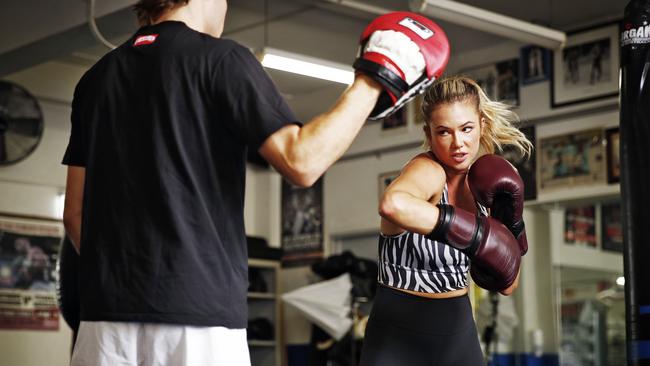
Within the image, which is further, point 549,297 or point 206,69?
point 549,297

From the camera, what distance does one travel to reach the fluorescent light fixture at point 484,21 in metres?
6.00

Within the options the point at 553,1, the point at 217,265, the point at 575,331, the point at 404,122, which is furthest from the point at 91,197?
the point at 404,122

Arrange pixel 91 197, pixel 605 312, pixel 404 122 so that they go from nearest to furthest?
pixel 91 197 → pixel 605 312 → pixel 404 122

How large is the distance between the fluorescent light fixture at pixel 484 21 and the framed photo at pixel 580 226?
1.68 meters

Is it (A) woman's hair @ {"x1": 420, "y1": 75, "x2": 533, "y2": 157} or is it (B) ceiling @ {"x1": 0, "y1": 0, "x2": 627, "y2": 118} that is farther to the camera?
(B) ceiling @ {"x1": 0, "y1": 0, "x2": 627, "y2": 118}

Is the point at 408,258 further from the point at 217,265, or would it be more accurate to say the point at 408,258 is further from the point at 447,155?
the point at 217,265

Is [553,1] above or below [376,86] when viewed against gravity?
above

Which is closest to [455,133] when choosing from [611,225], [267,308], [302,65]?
[302,65]

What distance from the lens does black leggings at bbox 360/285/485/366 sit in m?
3.02

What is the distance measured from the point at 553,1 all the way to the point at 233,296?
6.47 meters

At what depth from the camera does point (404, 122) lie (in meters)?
9.45

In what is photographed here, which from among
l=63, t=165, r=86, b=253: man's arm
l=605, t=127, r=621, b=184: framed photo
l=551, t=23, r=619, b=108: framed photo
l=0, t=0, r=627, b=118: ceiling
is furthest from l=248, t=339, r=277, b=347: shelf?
l=63, t=165, r=86, b=253: man's arm

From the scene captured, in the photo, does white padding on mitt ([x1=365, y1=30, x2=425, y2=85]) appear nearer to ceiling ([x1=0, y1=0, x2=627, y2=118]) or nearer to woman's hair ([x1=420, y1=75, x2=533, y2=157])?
woman's hair ([x1=420, y1=75, x2=533, y2=157])

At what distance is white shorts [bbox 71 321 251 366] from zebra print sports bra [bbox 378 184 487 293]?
4.23 ft
